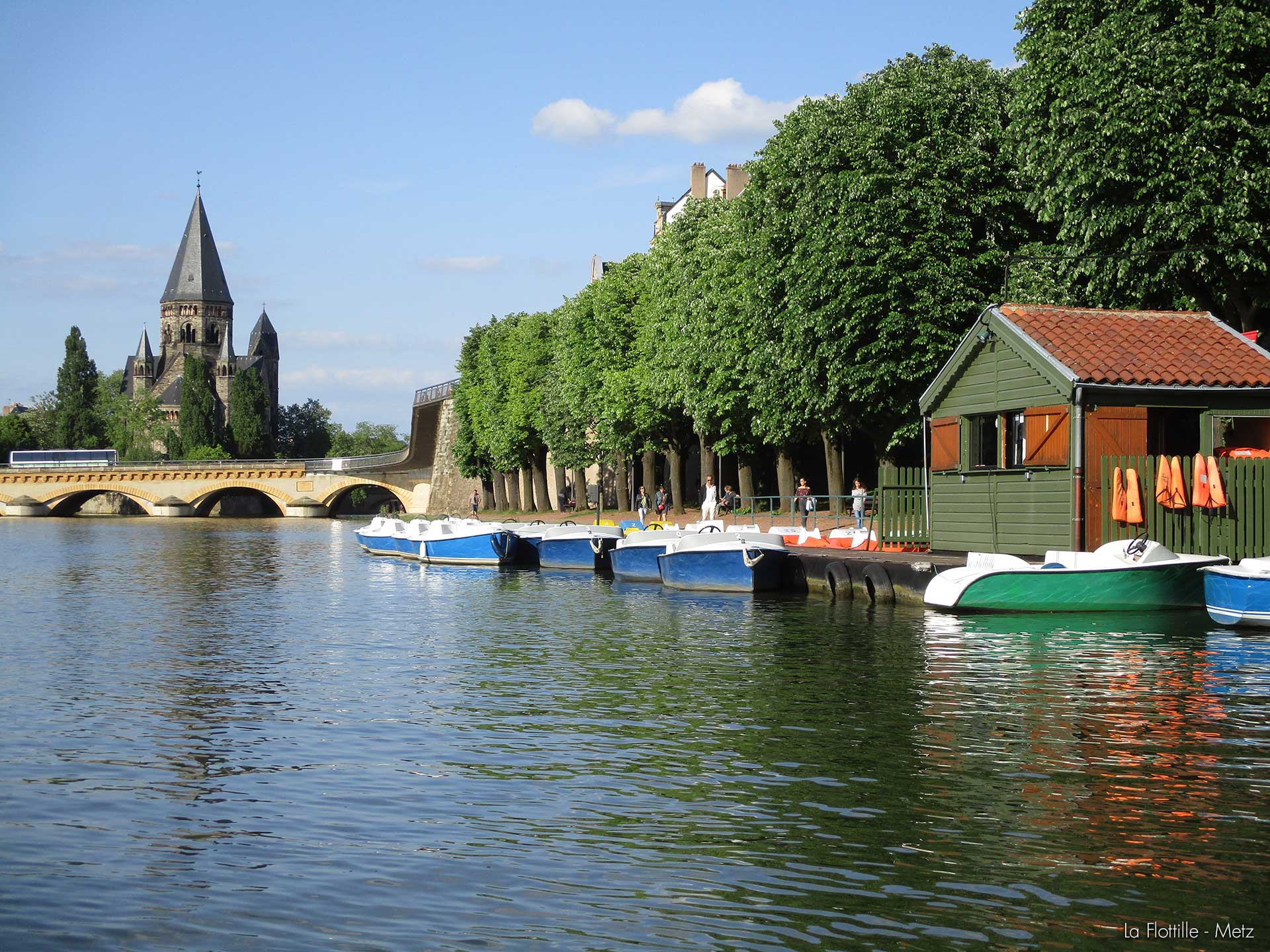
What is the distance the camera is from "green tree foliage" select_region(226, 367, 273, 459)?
194 m

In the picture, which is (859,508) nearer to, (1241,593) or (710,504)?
(710,504)

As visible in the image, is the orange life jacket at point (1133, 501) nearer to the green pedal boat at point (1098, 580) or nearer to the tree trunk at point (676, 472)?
the green pedal boat at point (1098, 580)

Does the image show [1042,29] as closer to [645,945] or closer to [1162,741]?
[1162,741]

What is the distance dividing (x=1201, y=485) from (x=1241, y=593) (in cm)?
434

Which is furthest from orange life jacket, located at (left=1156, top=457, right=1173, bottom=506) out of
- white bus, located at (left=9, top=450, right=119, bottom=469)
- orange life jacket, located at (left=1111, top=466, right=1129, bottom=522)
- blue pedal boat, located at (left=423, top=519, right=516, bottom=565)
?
white bus, located at (left=9, top=450, right=119, bottom=469)

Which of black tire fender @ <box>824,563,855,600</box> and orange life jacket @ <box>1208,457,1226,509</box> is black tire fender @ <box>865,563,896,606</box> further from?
orange life jacket @ <box>1208,457,1226,509</box>

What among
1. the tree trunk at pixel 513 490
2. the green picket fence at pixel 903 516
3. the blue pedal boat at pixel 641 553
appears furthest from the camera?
the tree trunk at pixel 513 490

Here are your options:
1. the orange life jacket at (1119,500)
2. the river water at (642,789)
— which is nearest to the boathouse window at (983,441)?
the orange life jacket at (1119,500)

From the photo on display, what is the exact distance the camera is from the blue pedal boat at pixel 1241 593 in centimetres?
2367

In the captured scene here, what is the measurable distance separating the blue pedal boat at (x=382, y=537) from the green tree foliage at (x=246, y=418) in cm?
12997

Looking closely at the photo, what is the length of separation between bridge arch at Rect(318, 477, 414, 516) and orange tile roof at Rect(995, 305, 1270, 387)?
116486 millimetres

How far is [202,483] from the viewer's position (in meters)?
151

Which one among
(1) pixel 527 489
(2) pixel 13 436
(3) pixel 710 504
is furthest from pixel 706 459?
(2) pixel 13 436

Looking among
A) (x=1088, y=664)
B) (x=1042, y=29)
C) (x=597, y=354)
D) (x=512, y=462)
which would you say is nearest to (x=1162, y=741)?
(x=1088, y=664)
